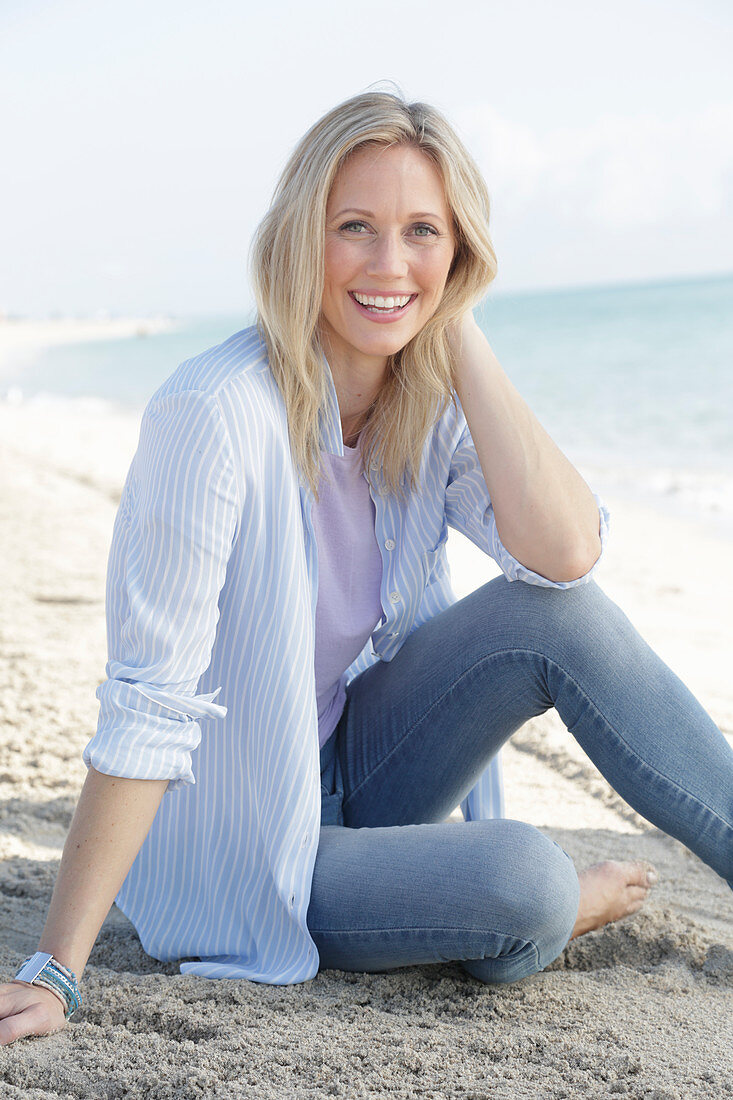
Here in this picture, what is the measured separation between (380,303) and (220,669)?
753 millimetres

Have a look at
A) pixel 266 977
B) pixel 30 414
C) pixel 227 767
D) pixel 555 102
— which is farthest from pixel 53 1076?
pixel 555 102

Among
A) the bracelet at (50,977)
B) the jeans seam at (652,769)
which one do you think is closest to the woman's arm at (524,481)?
the jeans seam at (652,769)

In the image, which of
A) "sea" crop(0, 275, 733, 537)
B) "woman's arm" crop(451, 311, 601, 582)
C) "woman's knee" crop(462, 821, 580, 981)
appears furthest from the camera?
"sea" crop(0, 275, 733, 537)

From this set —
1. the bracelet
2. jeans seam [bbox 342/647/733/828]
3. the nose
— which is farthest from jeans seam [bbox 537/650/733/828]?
the bracelet

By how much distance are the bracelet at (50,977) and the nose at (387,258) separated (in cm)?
129

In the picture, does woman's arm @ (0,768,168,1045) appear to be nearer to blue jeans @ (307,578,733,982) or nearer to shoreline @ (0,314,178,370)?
blue jeans @ (307,578,733,982)

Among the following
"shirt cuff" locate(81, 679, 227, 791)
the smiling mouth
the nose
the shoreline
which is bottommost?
the shoreline

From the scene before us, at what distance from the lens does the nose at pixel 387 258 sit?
5.99 ft

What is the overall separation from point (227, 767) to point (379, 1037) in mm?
517

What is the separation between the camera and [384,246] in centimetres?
183

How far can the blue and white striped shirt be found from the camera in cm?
156

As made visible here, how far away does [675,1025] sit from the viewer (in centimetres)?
163

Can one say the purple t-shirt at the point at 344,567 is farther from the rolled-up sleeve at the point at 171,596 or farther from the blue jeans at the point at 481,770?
the rolled-up sleeve at the point at 171,596

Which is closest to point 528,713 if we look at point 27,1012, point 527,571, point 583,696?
point 583,696
